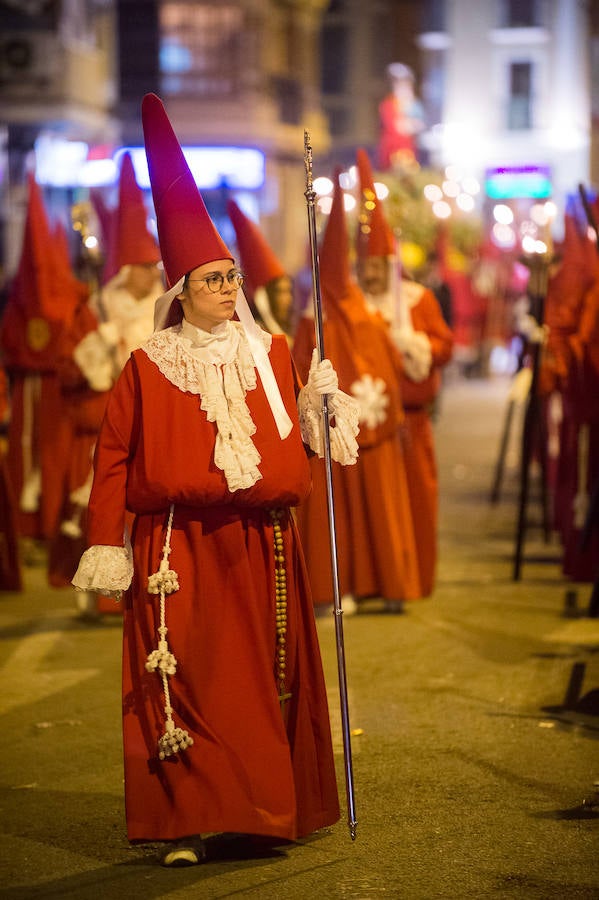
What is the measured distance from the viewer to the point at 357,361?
30.4 feet

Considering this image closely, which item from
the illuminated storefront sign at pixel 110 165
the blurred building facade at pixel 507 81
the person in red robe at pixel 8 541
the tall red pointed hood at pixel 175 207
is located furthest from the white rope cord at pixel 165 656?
the blurred building facade at pixel 507 81

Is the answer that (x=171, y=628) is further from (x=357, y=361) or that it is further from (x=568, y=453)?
(x=568, y=453)

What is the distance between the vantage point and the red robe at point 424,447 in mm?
9922

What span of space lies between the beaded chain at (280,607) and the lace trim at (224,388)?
0.27 m

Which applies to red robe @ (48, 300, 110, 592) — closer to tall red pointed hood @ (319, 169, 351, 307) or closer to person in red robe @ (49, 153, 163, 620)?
person in red robe @ (49, 153, 163, 620)

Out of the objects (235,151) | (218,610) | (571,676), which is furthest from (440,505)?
(235,151)

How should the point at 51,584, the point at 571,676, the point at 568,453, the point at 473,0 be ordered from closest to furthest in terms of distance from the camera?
the point at 571,676 < the point at 51,584 < the point at 568,453 < the point at 473,0

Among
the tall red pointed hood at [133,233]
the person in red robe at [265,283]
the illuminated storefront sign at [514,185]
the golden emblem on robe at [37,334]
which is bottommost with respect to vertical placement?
the golden emblem on robe at [37,334]

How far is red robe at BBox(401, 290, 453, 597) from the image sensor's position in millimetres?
9922

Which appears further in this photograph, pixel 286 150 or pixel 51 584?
pixel 286 150

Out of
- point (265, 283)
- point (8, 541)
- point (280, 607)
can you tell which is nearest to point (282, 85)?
point (8, 541)

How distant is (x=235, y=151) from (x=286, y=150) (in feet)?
5.99

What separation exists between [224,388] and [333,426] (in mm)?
444

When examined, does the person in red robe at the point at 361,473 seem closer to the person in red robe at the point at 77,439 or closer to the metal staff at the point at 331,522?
the person in red robe at the point at 77,439
